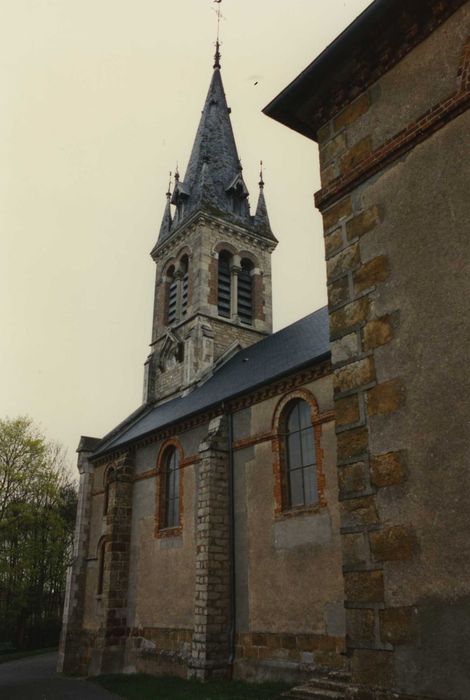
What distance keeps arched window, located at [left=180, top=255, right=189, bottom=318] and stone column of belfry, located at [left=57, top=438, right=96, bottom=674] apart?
7.45 meters

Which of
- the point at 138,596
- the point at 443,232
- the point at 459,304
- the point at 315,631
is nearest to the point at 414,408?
the point at 459,304

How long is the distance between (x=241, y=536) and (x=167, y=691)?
3.53m

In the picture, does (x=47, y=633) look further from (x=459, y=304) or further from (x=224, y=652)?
→ (x=459, y=304)

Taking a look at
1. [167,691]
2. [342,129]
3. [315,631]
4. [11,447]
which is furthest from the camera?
[11,447]

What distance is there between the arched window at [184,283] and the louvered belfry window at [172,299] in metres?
0.49

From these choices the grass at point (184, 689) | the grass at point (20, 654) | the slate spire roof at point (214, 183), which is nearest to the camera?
the grass at point (184, 689)

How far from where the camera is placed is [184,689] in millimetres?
11891

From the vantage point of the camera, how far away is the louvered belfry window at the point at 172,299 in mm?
26906

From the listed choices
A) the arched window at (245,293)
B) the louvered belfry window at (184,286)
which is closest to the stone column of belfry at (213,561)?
the arched window at (245,293)

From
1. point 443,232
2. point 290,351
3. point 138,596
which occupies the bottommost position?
point 138,596

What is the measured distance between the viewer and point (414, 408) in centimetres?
406

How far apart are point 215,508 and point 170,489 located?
348 centimetres

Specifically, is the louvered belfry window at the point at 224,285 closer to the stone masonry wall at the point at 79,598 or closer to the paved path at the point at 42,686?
the stone masonry wall at the point at 79,598

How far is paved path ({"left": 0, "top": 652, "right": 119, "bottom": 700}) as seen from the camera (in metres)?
13.8
